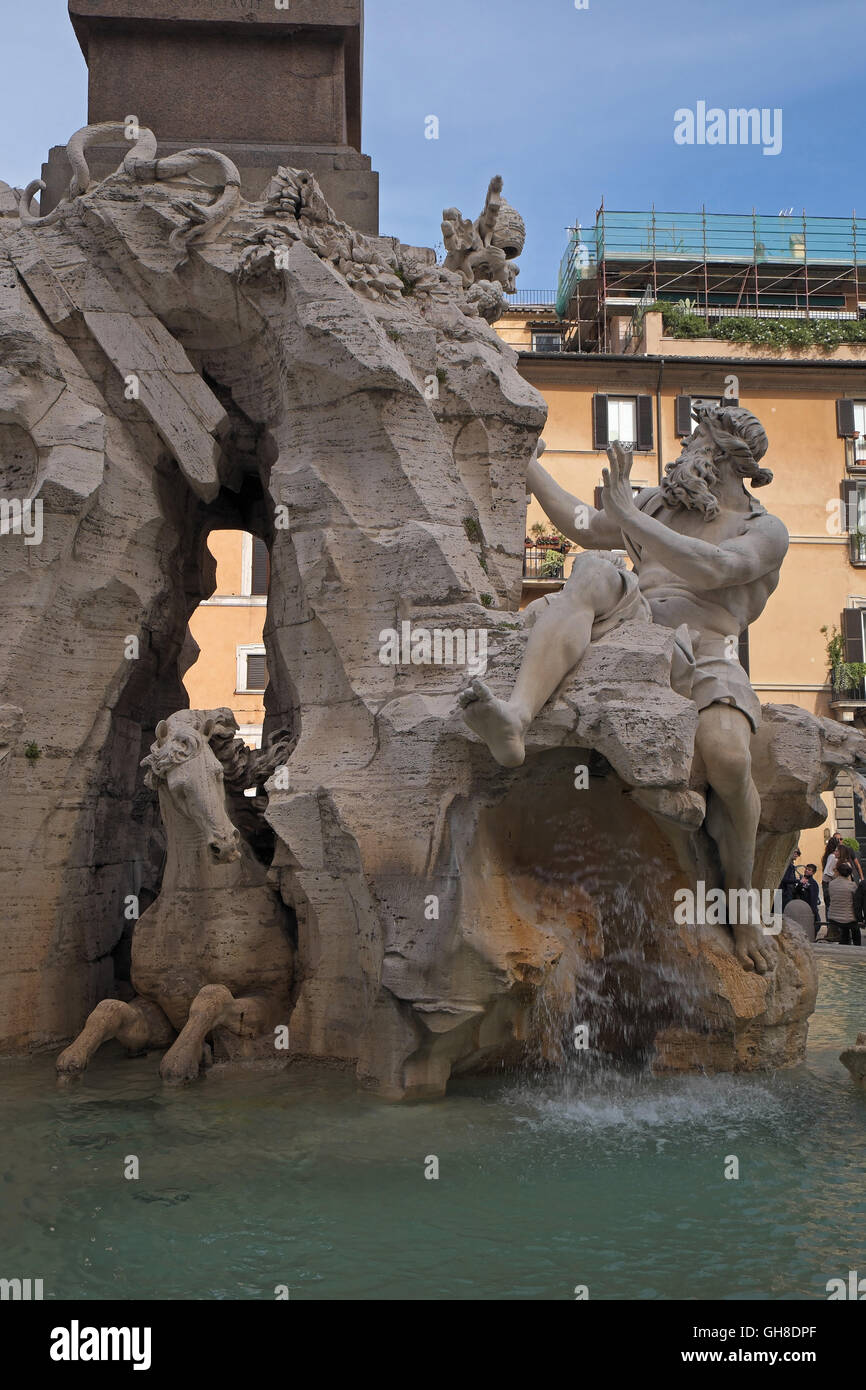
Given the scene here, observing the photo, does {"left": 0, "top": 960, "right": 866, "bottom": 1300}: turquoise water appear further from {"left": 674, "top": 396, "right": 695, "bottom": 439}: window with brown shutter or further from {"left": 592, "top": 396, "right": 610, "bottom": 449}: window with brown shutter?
{"left": 592, "top": 396, "right": 610, "bottom": 449}: window with brown shutter

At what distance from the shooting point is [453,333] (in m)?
7.50

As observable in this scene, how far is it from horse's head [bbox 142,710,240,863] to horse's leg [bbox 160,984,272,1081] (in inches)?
27.1

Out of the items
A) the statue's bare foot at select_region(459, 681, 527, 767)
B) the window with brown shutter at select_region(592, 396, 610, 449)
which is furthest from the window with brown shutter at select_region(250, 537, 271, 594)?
the statue's bare foot at select_region(459, 681, 527, 767)

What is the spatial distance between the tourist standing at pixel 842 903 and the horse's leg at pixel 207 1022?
7238 millimetres

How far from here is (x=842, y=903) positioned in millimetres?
12047

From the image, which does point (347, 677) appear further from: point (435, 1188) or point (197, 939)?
point (435, 1188)

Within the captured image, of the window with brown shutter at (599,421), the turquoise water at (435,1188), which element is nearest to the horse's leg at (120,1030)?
the turquoise water at (435,1188)

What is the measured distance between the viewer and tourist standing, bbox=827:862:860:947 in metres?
12.0

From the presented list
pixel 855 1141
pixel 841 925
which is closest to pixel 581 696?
pixel 855 1141

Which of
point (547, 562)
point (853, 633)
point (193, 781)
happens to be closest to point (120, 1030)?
point (193, 781)

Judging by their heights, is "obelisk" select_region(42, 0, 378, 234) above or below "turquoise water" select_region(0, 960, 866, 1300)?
above

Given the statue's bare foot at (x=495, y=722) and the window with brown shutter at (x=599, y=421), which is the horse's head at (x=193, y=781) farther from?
the window with brown shutter at (x=599, y=421)

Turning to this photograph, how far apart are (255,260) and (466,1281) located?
5220 millimetres

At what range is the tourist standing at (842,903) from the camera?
12.0 metres
